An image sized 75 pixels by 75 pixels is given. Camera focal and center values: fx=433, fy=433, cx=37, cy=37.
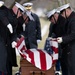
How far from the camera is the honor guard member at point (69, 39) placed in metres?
7.88

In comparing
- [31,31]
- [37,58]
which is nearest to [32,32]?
[31,31]

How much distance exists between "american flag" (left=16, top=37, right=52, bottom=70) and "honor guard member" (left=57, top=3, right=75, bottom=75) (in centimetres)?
39

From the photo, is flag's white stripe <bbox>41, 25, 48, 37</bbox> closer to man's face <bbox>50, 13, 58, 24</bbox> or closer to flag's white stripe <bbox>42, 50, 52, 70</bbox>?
man's face <bbox>50, 13, 58, 24</bbox>

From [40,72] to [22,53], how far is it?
18.4 inches

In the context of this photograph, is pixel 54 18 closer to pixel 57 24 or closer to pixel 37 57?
pixel 57 24

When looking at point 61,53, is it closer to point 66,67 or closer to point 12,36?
point 66,67

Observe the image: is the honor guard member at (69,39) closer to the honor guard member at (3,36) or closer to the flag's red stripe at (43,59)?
the flag's red stripe at (43,59)

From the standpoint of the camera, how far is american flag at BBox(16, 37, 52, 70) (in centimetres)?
766

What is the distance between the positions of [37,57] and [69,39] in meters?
0.68

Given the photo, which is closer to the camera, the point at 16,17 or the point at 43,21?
the point at 16,17

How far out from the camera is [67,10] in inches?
320

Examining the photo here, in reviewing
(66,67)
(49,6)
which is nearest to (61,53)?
(66,67)

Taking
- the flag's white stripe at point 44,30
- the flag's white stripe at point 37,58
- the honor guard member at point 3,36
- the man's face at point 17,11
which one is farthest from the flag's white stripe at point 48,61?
the flag's white stripe at point 44,30

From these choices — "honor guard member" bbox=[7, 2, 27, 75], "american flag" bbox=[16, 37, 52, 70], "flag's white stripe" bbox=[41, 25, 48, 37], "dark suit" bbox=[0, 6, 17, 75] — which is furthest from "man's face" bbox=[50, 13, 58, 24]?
"flag's white stripe" bbox=[41, 25, 48, 37]
